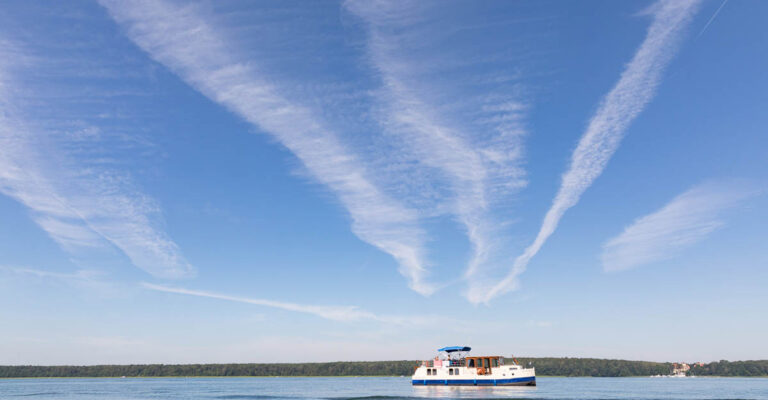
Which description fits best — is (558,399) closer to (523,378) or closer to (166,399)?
(523,378)

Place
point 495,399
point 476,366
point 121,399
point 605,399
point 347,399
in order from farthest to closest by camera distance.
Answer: point 476,366
point 121,399
point 347,399
point 605,399
point 495,399

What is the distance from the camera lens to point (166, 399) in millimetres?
110125

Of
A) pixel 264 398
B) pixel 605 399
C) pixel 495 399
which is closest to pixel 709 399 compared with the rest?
pixel 605 399

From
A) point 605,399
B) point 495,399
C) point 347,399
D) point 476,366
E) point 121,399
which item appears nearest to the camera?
point 495,399

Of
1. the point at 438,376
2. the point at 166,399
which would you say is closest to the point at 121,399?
the point at 166,399

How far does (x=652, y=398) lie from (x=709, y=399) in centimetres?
959

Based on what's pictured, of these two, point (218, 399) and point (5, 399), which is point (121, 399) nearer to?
point (218, 399)

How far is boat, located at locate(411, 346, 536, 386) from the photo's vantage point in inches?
4419

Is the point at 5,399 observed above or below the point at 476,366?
below

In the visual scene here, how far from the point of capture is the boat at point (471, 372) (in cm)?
11225

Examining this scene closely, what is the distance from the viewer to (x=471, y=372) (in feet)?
383

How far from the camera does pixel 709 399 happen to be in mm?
94688

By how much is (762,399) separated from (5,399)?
520 ft

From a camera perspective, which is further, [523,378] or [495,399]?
[523,378]
